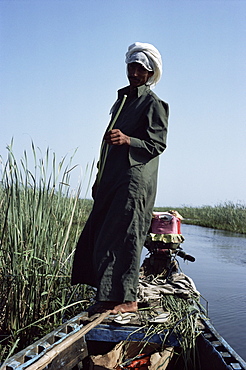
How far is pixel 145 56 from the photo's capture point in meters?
2.99

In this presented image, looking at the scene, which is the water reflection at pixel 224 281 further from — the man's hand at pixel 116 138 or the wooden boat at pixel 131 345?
the man's hand at pixel 116 138

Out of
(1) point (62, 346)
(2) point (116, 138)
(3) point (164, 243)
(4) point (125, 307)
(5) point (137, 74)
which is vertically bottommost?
(1) point (62, 346)

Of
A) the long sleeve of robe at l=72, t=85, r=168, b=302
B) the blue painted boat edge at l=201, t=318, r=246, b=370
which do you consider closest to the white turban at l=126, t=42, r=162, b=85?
the long sleeve of robe at l=72, t=85, r=168, b=302

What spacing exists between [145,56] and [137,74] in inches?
5.1

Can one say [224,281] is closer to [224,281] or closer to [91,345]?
[224,281]

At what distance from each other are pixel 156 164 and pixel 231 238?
39.2ft

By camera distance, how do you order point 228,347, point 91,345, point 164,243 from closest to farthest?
1. point 228,347
2. point 91,345
3. point 164,243

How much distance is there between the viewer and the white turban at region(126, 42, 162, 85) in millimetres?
2992

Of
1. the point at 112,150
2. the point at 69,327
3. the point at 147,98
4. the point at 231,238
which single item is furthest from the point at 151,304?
the point at 231,238

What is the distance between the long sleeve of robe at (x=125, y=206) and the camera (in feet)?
9.30

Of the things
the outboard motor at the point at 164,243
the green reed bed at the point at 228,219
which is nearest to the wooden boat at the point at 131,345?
the outboard motor at the point at 164,243

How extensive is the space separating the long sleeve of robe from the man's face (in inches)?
1.9

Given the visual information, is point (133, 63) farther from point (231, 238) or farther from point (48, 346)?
point (231, 238)

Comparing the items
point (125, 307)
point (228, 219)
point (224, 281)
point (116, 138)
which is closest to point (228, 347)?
point (125, 307)
